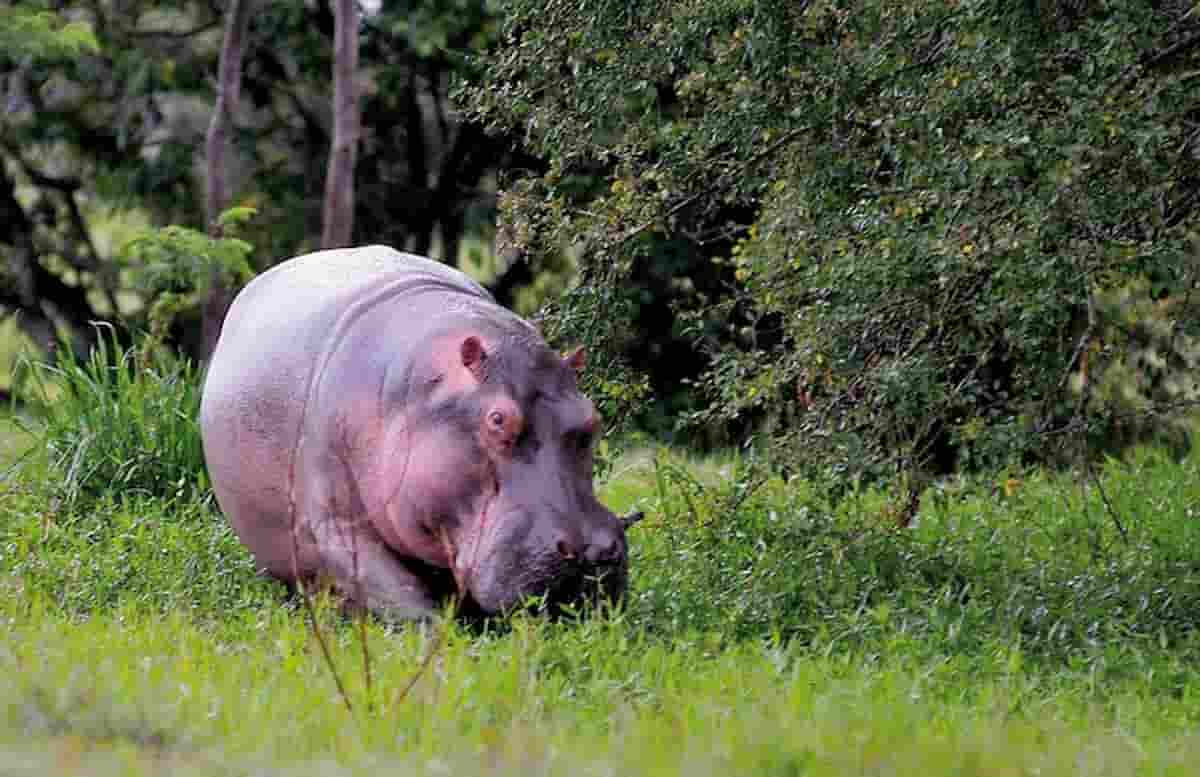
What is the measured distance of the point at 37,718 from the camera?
502 cm

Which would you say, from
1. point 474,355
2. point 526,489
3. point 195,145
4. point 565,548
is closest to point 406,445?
point 474,355

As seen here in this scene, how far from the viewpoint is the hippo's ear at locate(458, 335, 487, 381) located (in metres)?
6.68

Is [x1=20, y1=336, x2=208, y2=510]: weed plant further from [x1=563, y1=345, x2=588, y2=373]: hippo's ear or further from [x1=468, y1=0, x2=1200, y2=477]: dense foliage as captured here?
[x1=563, y1=345, x2=588, y2=373]: hippo's ear

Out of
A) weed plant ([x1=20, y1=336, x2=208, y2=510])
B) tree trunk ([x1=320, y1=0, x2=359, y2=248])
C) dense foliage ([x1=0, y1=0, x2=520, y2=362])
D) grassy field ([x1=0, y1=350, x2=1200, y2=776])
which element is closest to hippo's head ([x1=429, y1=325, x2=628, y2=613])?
grassy field ([x1=0, y1=350, x2=1200, y2=776])

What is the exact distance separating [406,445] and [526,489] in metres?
0.52

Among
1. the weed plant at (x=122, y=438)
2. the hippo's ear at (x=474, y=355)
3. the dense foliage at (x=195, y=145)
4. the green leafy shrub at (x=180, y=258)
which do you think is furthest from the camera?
the dense foliage at (x=195, y=145)

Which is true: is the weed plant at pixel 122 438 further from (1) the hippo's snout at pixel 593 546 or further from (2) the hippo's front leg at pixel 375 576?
(1) the hippo's snout at pixel 593 546

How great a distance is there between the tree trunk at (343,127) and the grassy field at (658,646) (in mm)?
2924

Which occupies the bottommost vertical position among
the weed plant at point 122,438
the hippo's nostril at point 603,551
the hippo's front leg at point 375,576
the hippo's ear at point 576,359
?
the weed plant at point 122,438

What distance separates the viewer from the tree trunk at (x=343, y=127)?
40.8 ft

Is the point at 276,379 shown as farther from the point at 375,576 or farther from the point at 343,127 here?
the point at 343,127

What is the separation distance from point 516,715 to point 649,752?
58 cm

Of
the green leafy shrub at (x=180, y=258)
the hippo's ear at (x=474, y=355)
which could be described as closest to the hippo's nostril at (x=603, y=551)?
the hippo's ear at (x=474, y=355)

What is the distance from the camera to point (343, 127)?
12.6 m
